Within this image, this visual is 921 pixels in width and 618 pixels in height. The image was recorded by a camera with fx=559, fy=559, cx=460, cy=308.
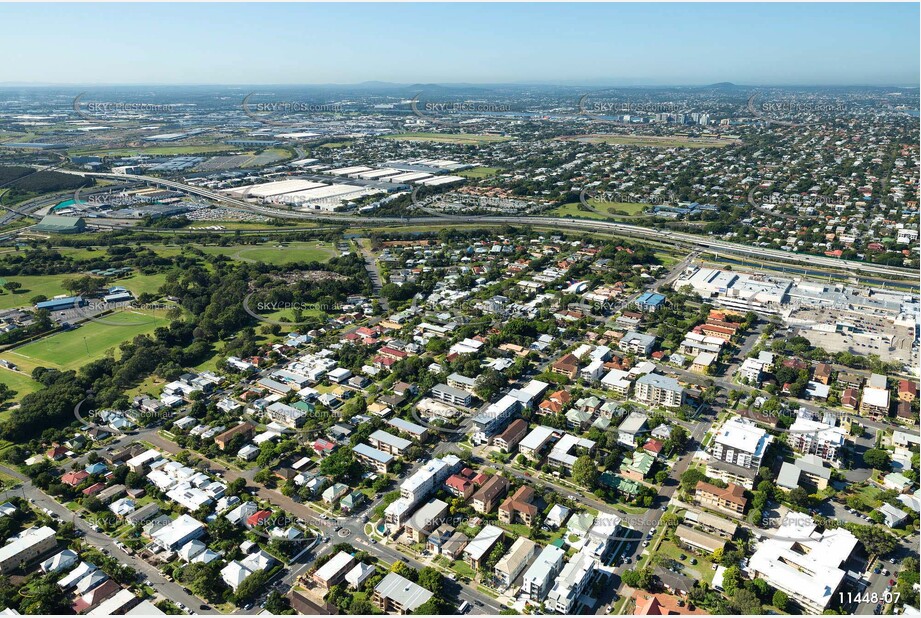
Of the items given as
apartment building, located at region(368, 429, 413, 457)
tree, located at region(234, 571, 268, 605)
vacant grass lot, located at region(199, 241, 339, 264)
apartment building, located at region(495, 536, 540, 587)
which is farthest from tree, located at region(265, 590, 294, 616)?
vacant grass lot, located at region(199, 241, 339, 264)

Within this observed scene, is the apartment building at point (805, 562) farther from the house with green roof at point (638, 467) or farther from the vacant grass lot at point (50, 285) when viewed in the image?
the vacant grass lot at point (50, 285)

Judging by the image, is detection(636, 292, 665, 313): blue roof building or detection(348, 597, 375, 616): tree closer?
detection(348, 597, 375, 616): tree

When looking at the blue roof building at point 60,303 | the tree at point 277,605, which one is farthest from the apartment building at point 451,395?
the blue roof building at point 60,303

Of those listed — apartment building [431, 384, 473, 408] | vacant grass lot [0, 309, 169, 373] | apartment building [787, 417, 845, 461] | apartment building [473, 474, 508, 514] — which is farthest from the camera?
vacant grass lot [0, 309, 169, 373]

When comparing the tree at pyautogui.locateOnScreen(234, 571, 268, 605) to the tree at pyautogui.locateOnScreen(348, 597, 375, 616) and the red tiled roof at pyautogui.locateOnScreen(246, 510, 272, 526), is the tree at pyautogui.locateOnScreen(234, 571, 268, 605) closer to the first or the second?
the red tiled roof at pyautogui.locateOnScreen(246, 510, 272, 526)

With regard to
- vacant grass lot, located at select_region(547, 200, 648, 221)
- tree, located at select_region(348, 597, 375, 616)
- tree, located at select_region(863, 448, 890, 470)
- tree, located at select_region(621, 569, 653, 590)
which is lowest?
tree, located at select_region(348, 597, 375, 616)

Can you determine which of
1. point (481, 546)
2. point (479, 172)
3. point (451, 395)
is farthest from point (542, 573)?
point (479, 172)

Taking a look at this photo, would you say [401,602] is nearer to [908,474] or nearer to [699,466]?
[699,466]
